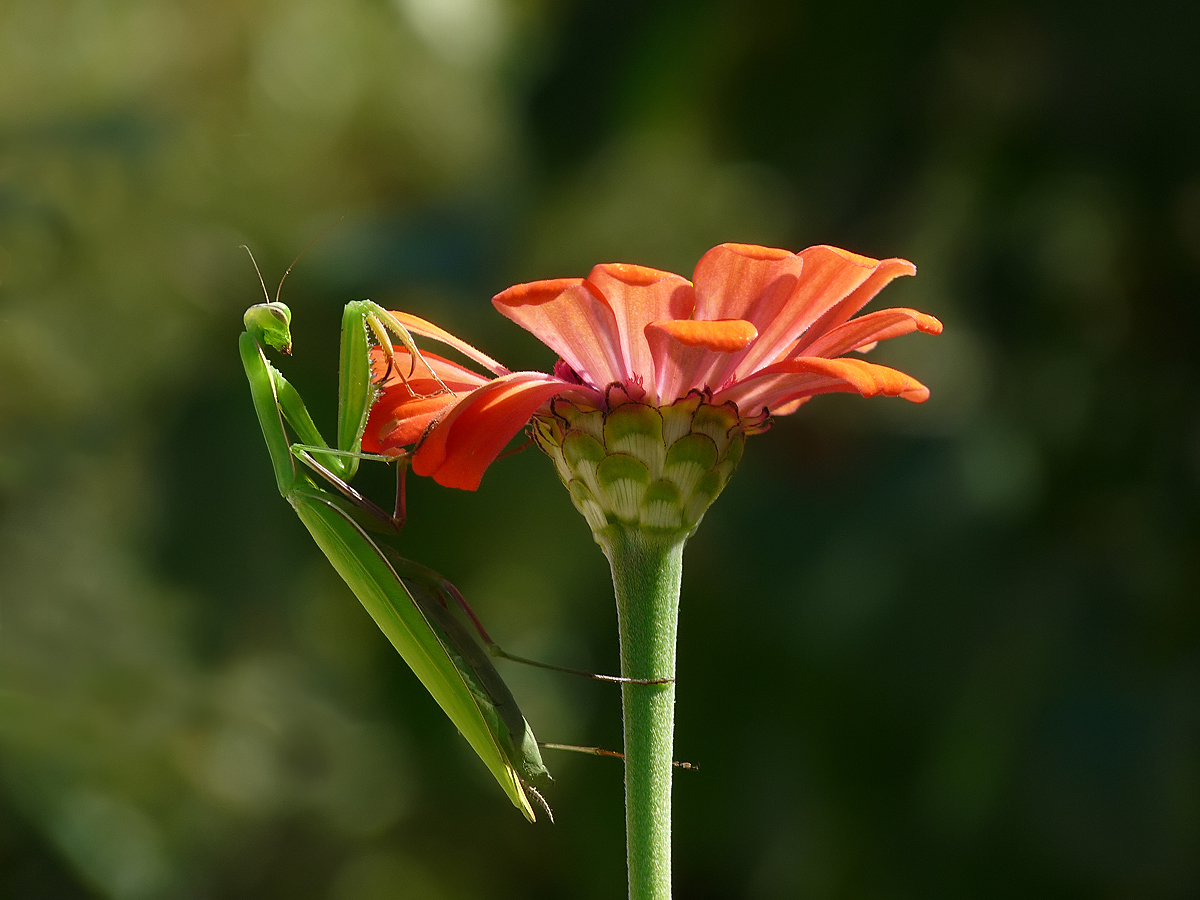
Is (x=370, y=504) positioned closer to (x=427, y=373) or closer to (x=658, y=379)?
(x=427, y=373)

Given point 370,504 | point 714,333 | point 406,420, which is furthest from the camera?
point 370,504

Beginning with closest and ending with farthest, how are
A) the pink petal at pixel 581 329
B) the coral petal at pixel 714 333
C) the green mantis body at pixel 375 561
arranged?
the coral petal at pixel 714 333 → the pink petal at pixel 581 329 → the green mantis body at pixel 375 561

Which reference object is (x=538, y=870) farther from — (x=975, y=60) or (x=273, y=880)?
(x=975, y=60)

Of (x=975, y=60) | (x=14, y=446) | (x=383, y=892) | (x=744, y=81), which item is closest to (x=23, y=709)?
(x=14, y=446)

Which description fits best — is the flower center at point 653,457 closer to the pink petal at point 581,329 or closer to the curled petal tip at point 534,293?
the pink petal at point 581,329

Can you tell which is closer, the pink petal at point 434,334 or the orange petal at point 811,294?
the orange petal at point 811,294

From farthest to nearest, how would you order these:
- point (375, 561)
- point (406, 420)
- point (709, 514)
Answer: point (709, 514)
point (375, 561)
point (406, 420)

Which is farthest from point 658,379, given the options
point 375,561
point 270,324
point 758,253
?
point 270,324

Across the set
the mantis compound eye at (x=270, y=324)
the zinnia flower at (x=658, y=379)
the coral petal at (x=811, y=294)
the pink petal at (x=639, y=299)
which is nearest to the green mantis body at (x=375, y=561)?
the mantis compound eye at (x=270, y=324)

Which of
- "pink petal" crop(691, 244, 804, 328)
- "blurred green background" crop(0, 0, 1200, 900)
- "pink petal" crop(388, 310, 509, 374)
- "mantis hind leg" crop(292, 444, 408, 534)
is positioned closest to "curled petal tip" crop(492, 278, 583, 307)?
"pink petal" crop(691, 244, 804, 328)
